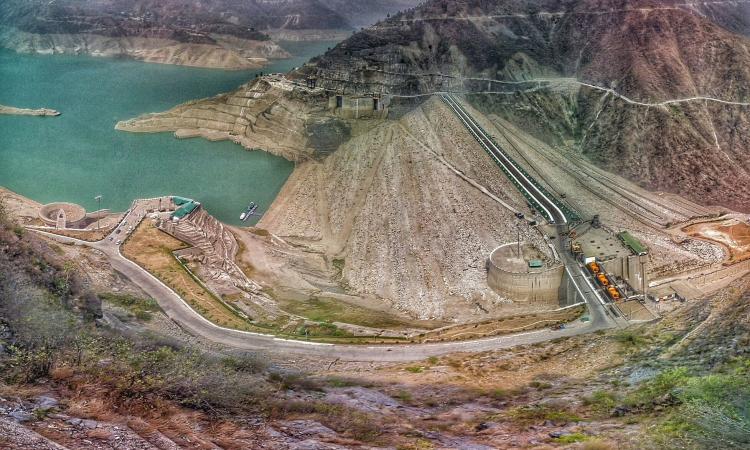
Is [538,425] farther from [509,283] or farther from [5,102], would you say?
[5,102]

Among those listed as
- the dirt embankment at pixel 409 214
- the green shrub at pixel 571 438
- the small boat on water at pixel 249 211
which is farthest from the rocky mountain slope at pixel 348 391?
the small boat on water at pixel 249 211

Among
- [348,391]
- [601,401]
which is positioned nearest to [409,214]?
[348,391]

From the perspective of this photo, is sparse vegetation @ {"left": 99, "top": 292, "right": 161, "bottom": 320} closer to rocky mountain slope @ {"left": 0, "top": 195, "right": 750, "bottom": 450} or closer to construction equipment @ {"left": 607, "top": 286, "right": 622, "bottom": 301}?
rocky mountain slope @ {"left": 0, "top": 195, "right": 750, "bottom": 450}

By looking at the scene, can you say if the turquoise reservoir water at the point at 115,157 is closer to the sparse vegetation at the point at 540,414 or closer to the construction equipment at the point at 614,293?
the construction equipment at the point at 614,293

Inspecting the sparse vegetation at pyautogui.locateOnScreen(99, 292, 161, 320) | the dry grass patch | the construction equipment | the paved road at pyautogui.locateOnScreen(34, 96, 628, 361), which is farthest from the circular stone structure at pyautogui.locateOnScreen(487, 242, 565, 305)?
the sparse vegetation at pyautogui.locateOnScreen(99, 292, 161, 320)

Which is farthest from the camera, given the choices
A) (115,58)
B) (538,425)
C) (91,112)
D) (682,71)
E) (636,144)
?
(115,58)

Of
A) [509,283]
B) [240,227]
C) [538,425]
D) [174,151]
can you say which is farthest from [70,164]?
[538,425]

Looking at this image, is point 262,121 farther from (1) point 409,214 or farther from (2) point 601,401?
(2) point 601,401
